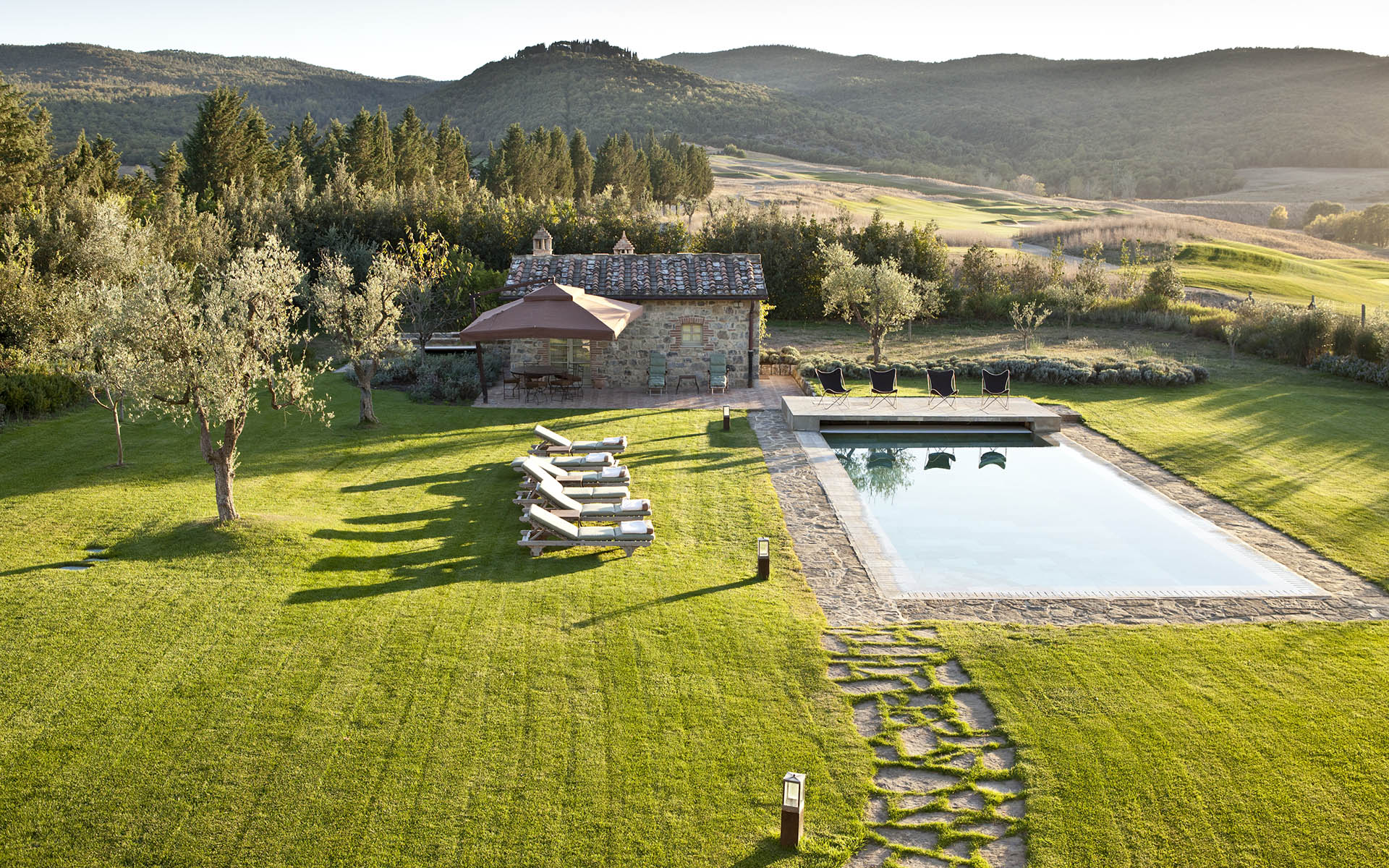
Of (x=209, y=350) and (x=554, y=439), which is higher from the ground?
(x=209, y=350)

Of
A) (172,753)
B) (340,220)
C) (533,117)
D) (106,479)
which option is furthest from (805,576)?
(533,117)

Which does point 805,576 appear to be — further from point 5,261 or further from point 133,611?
point 5,261

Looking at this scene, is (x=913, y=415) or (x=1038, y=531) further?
(x=913, y=415)

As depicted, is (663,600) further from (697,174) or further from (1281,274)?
(697,174)

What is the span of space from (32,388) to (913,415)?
52.9ft

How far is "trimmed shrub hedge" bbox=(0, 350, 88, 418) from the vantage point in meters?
15.6

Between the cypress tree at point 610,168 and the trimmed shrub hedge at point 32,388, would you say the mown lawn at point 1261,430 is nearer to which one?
the trimmed shrub hedge at point 32,388

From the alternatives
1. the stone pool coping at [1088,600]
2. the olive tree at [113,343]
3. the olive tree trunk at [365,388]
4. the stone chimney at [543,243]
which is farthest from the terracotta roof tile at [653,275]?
the olive tree at [113,343]

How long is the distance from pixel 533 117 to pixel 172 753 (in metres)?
94.9

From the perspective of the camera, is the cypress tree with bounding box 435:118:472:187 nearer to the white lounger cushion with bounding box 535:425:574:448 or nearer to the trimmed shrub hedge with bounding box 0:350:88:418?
the trimmed shrub hedge with bounding box 0:350:88:418

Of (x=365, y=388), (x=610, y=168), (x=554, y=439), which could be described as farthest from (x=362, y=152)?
(x=554, y=439)

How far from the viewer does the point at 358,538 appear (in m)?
10.4

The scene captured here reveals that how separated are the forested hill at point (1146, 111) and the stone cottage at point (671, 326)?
8569 cm

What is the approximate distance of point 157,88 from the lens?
85438 millimetres
